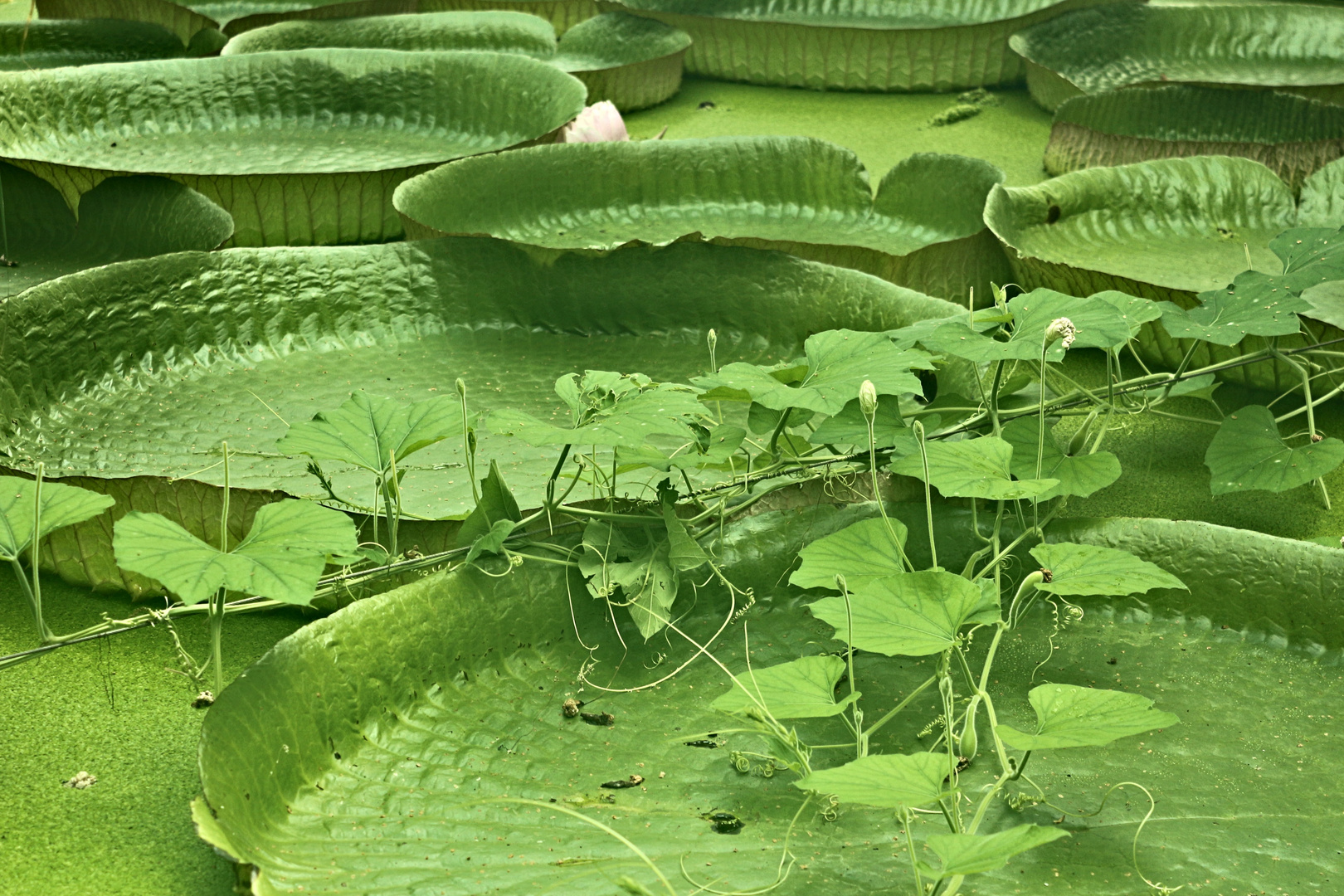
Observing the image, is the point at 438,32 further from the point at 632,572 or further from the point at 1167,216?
the point at 632,572

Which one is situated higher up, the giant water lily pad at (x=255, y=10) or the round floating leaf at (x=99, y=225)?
the giant water lily pad at (x=255, y=10)

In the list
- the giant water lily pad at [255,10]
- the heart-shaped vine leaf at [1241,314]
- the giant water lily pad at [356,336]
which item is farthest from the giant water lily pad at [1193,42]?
the heart-shaped vine leaf at [1241,314]

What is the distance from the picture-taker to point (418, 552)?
1189 millimetres

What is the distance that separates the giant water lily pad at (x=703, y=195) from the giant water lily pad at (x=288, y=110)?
16 centimetres

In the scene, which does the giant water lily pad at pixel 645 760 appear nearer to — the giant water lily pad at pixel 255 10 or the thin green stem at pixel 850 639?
the thin green stem at pixel 850 639

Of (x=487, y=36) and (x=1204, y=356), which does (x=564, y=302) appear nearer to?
(x=1204, y=356)

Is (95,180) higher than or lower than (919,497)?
higher

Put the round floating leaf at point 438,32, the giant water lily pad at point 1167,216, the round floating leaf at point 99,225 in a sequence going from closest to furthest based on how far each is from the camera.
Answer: the round floating leaf at point 99,225
the giant water lily pad at point 1167,216
the round floating leaf at point 438,32

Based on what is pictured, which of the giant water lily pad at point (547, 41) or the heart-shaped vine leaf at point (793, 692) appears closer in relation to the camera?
the heart-shaped vine leaf at point (793, 692)

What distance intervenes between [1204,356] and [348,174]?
4.81 ft

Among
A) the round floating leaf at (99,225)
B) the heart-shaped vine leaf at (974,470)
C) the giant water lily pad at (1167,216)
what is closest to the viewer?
the heart-shaped vine leaf at (974,470)

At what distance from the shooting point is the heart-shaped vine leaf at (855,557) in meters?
1.03

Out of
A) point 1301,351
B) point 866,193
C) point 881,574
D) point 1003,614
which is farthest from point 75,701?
point 866,193

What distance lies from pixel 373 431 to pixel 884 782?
23.3 inches
